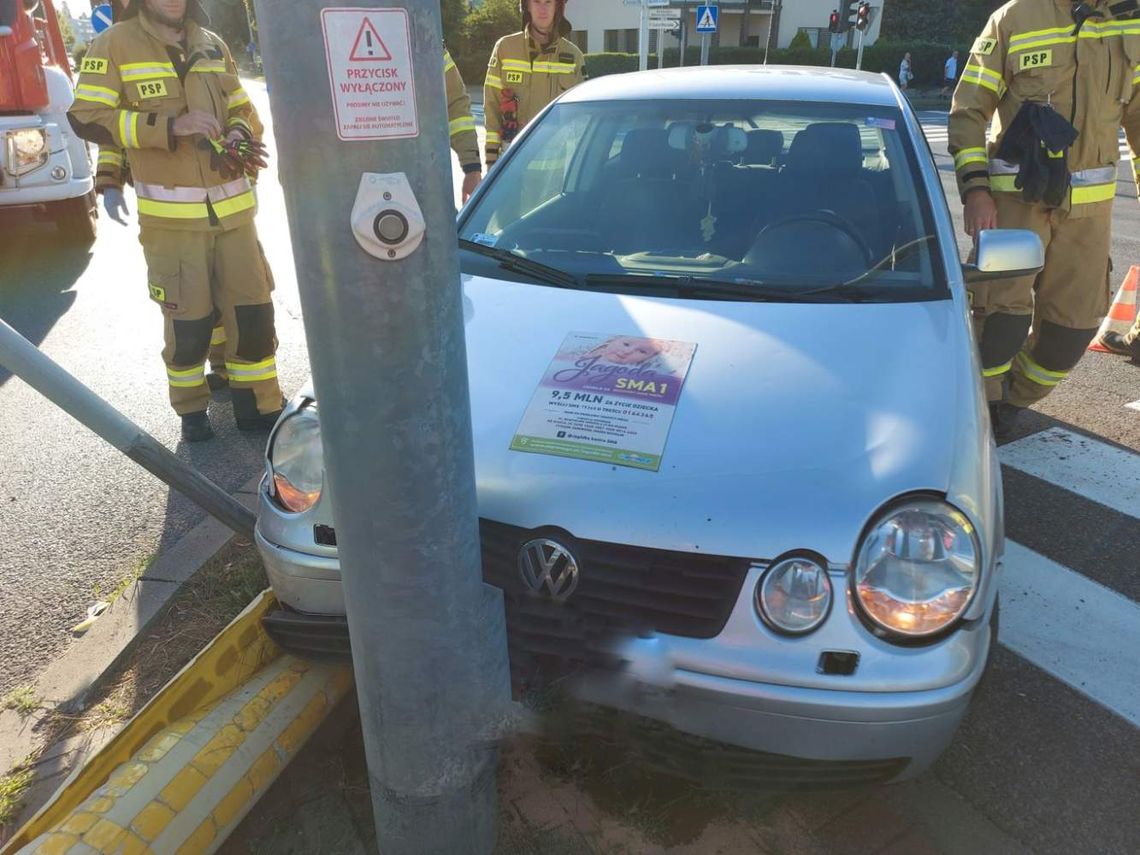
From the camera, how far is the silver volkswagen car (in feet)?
5.78

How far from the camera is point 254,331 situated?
4.12m

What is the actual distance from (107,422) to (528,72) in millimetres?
4378

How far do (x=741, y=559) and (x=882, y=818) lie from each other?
913 mm

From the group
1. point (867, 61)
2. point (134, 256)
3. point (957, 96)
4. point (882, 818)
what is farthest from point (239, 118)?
point (867, 61)

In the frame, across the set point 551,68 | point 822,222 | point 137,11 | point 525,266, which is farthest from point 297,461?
point 551,68

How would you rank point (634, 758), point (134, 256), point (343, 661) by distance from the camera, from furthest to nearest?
point (134, 256), point (343, 661), point (634, 758)

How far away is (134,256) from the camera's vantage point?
792 cm

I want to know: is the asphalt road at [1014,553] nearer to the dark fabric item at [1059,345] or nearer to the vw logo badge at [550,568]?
the dark fabric item at [1059,345]

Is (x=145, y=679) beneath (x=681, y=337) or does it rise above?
beneath

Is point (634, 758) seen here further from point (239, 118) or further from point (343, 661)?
point (239, 118)

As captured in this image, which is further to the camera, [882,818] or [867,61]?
[867,61]

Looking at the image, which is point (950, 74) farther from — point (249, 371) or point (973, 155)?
point (249, 371)

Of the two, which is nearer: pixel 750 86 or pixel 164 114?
pixel 750 86

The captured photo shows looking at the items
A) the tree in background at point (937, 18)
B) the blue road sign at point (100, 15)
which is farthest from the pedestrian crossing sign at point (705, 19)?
the tree in background at point (937, 18)
